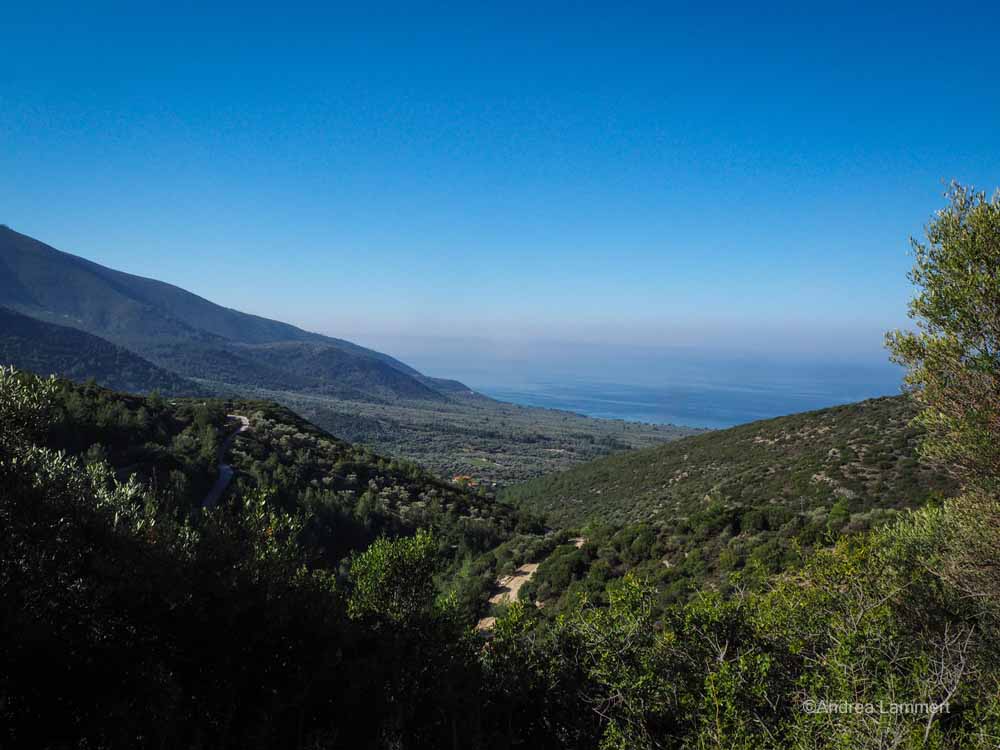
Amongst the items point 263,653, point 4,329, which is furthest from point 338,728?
point 4,329

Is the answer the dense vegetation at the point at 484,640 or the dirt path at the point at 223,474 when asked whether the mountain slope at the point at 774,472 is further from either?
the dirt path at the point at 223,474

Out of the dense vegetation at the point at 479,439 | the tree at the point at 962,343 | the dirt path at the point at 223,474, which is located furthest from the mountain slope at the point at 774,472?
the dense vegetation at the point at 479,439

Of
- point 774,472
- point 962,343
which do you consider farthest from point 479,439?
point 962,343

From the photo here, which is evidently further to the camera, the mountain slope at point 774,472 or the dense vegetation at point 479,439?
the dense vegetation at point 479,439

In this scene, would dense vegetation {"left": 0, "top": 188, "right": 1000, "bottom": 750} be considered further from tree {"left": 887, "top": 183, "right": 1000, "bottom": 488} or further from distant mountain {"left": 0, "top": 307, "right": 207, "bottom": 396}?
distant mountain {"left": 0, "top": 307, "right": 207, "bottom": 396}

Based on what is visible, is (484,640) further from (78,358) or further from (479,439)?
(78,358)

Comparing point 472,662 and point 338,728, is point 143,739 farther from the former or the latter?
point 472,662
